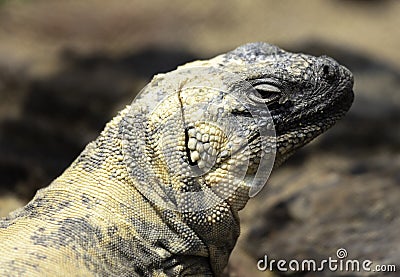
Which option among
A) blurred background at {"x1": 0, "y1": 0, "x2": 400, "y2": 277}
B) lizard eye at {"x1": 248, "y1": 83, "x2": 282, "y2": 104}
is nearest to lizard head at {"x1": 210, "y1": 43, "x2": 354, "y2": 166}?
lizard eye at {"x1": 248, "y1": 83, "x2": 282, "y2": 104}

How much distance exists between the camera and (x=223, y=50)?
11758 millimetres

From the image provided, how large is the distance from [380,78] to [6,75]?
17.8ft

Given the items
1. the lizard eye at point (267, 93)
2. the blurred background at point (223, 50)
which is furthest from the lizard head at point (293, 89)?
the blurred background at point (223, 50)

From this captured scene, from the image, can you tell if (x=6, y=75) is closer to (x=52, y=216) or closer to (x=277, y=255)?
(x=277, y=255)

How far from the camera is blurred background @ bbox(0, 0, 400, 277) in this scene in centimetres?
621

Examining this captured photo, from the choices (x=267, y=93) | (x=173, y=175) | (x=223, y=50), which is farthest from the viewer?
(x=223, y=50)

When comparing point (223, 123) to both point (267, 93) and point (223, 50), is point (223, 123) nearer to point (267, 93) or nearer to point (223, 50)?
point (267, 93)

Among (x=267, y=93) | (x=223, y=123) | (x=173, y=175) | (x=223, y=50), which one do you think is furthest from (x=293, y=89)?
(x=223, y=50)

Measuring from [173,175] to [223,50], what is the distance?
8.03 metres

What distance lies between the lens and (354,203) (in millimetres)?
6395

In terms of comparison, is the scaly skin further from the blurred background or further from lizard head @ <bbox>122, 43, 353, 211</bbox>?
the blurred background

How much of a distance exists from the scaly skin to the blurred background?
160 centimetres

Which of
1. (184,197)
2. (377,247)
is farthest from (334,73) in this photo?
(377,247)

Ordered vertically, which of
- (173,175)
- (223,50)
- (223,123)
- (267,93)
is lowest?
(173,175)
